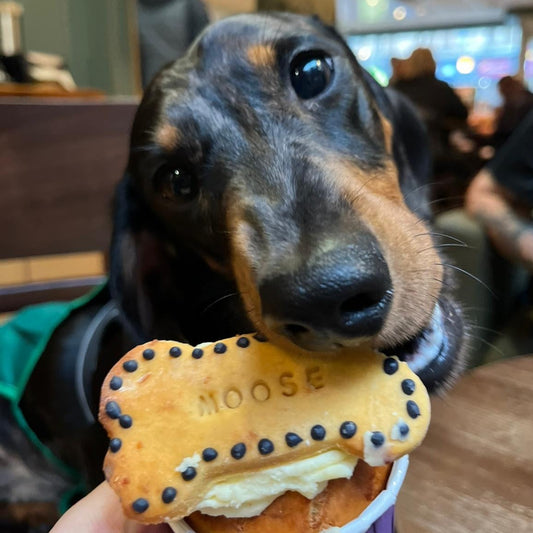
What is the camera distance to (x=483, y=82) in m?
5.96

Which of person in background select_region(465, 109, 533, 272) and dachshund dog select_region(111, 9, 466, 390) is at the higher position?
dachshund dog select_region(111, 9, 466, 390)

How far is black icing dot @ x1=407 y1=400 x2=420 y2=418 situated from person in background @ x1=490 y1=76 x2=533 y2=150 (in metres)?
2.62

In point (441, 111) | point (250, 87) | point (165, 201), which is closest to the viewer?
point (250, 87)

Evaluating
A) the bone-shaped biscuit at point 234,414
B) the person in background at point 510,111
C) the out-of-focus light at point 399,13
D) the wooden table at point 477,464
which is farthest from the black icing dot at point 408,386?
the out-of-focus light at point 399,13

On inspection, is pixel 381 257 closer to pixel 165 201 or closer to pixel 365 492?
pixel 365 492

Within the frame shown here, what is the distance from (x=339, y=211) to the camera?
2.57 ft

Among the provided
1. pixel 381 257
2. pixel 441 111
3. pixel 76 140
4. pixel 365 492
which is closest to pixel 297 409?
pixel 365 492

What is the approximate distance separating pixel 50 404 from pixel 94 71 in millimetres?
3510

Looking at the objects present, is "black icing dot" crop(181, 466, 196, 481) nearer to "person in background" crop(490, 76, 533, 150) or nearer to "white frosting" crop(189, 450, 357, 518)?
"white frosting" crop(189, 450, 357, 518)

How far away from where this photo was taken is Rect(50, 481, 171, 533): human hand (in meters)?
0.73

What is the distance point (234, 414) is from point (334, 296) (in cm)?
17

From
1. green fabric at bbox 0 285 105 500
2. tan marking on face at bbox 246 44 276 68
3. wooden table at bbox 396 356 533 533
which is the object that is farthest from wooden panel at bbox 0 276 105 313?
wooden table at bbox 396 356 533 533

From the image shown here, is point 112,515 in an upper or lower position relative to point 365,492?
lower

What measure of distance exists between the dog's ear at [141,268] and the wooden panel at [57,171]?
110 centimetres
